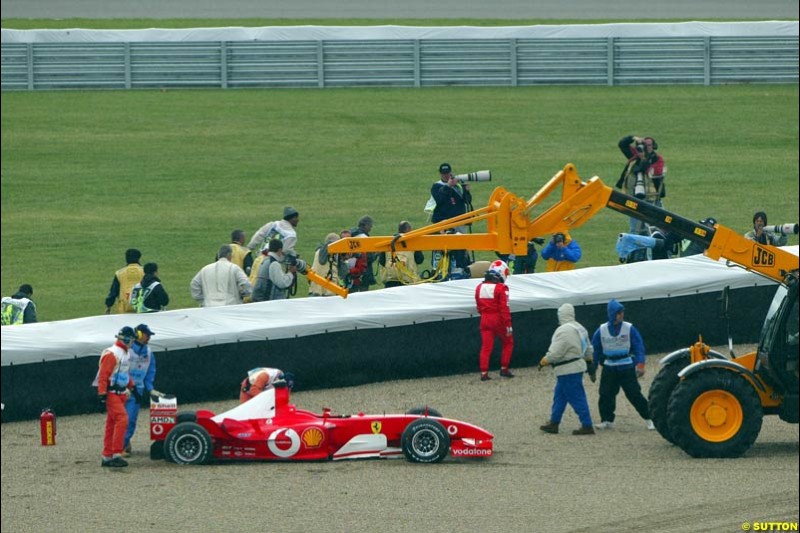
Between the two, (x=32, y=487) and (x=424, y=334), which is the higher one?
(x=424, y=334)

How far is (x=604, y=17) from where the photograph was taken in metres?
41.4

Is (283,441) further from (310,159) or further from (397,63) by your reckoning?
(397,63)

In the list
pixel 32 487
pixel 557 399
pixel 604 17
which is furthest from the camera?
pixel 604 17

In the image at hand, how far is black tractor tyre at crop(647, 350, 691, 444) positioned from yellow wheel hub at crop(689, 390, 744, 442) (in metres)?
0.60

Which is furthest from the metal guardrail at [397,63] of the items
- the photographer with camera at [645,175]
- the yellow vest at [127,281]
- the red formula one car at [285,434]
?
the red formula one car at [285,434]

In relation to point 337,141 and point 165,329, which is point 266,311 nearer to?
point 165,329

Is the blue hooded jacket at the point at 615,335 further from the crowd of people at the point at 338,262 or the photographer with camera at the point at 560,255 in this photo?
the photographer with camera at the point at 560,255

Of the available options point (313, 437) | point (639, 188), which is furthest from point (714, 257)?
point (639, 188)

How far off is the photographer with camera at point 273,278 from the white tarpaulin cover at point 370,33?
17.7 meters

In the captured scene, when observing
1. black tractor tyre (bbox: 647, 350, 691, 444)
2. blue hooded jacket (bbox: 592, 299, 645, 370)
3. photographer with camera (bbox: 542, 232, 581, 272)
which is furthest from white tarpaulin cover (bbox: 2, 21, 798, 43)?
black tractor tyre (bbox: 647, 350, 691, 444)

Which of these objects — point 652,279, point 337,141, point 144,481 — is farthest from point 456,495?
point 337,141

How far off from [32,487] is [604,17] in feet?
97.3

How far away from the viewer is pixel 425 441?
1562cm

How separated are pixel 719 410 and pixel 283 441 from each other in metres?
4.91
